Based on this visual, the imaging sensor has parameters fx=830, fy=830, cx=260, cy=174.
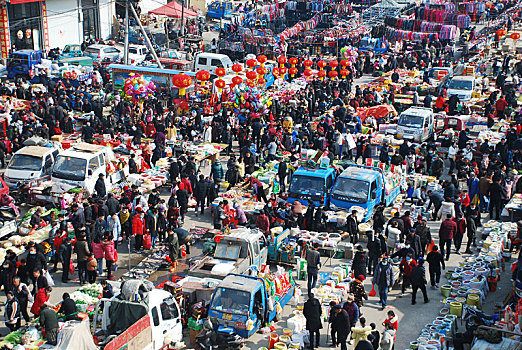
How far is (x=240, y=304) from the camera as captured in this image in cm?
1728

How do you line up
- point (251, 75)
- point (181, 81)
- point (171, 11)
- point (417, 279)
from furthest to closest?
point (171, 11)
point (251, 75)
point (181, 81)
point (417, 279)

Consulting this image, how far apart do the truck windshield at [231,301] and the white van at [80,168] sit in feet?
29.3

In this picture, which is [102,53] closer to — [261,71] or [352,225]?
[261,71]

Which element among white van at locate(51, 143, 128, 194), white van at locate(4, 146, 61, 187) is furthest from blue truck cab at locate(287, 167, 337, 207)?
white van at locate(4, 146, 61, 187)

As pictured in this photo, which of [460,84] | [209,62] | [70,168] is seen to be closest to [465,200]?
[70,168]

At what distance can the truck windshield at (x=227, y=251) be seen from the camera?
1973 cm

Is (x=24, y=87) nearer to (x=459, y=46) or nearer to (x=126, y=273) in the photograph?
(x=126, y=273)

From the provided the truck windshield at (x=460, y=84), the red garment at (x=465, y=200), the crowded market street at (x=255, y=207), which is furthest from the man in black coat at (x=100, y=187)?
the truck windshield at (x=460, y=84)

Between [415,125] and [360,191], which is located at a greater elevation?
[415,125]

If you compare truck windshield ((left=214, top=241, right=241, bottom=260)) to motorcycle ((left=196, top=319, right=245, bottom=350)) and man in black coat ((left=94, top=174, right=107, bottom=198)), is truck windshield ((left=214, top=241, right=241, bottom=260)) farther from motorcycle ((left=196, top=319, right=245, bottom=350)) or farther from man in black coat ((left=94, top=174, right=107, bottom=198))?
man in black coat ((left=94, top=174, right=107, bottom=198))

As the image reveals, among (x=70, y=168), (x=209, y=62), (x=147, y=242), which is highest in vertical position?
(x=209, y=62)

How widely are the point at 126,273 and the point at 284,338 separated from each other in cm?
522

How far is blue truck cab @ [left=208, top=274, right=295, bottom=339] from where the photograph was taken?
17172 mm

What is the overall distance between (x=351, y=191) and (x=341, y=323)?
8070 mm
